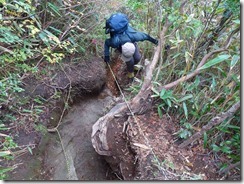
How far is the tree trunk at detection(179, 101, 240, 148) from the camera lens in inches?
60.4

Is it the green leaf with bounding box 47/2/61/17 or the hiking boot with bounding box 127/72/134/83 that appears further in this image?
the hiking boot with bounding box 127/72/134/83

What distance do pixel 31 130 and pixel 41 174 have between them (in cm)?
43

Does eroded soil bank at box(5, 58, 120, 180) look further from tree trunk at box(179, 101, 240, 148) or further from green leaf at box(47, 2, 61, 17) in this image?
tree trunk at box(179, 101, 240, 148)

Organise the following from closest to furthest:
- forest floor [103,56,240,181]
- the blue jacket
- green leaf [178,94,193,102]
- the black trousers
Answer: forest floor [103,56,240,181], green leaf [178,94,193,102], the blue jacket, the black trousers

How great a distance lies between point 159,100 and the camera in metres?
2.14

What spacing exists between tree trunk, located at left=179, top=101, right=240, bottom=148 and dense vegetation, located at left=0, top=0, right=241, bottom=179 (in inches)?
0.7

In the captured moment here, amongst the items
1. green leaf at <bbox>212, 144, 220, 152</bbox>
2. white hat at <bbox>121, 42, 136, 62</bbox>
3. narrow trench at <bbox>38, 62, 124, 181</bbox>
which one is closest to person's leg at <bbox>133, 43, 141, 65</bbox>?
white hat at <bbox>121, 42, 136, 62</bbox>

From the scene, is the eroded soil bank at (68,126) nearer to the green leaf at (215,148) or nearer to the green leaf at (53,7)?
the green leaf at (53,7)

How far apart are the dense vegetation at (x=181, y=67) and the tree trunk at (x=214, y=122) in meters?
0.02

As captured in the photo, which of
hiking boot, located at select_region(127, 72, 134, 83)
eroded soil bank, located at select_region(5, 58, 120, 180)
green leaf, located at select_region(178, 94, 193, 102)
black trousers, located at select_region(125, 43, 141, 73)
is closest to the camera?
green leaf, located at select_region(178, 94, 193, 102)

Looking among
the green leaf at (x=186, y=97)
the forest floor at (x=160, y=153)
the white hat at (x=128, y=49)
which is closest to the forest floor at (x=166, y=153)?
the forest floor at (x=160, y=153)

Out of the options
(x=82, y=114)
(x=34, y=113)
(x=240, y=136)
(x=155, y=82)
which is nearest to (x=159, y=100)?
(x=155, y=82)

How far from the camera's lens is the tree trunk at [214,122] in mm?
1535

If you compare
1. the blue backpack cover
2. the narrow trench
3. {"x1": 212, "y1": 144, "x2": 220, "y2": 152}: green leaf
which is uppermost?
the blue backpack cover
